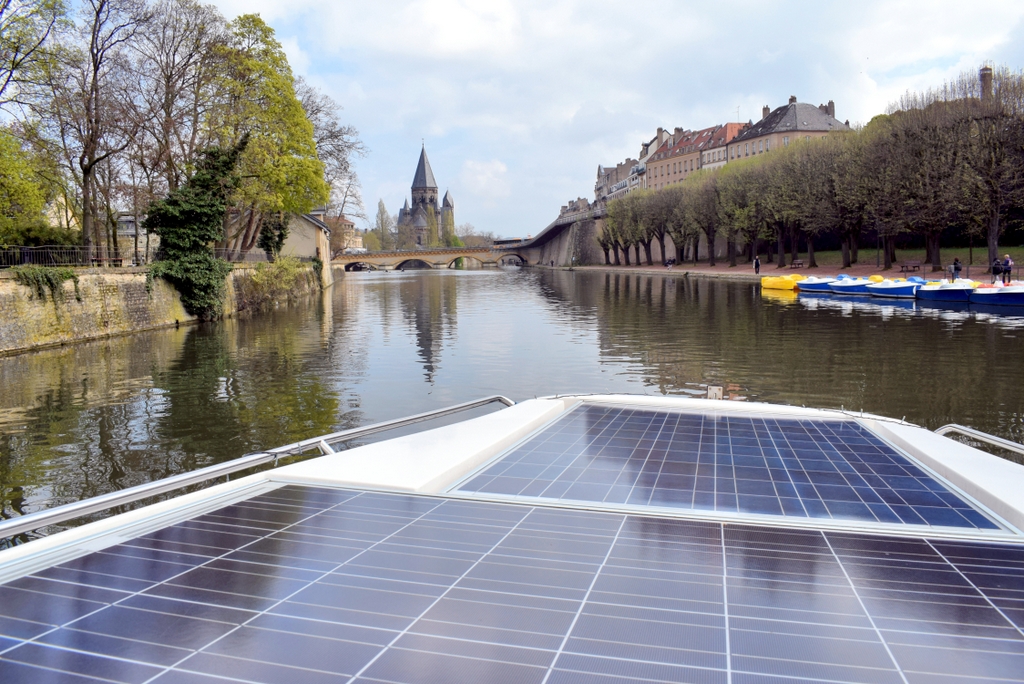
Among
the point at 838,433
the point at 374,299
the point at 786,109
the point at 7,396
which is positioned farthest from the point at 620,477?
the point at 786,109

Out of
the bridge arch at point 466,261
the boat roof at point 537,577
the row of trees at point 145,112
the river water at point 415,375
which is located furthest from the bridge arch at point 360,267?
the boat roof at point 537,577

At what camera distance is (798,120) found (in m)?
92.0

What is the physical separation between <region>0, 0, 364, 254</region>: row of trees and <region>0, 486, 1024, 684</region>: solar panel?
947 inches

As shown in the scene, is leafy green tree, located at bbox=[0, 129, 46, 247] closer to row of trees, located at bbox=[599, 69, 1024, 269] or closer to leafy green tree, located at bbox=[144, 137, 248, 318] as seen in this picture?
leafy green tree, located at bbox=[144, 137, 248, 318]

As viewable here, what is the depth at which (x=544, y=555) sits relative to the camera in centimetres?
308

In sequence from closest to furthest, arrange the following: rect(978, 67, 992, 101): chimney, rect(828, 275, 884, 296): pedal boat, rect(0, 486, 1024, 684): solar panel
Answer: rect(0, 486, 1024, 684): solar panel < rect(828, 275, 884, 296): pedal boat < rect(978, 67, 992, 101): chimney

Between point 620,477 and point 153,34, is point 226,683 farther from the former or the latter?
point 153,34

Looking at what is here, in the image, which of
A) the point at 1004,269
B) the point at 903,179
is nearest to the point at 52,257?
the point at 1004,269

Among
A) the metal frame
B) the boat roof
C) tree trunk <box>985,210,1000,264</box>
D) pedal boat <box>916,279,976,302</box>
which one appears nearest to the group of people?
tree trunk <box>985,210,1000,264</box>

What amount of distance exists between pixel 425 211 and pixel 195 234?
14330cm

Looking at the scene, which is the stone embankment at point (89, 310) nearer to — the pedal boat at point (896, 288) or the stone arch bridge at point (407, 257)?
the pedal boat at point (896, 288)

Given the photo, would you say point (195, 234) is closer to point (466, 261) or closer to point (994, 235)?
point (994, 235)

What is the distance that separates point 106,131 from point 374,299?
1643cm

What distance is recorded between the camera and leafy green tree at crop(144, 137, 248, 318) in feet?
92.3
